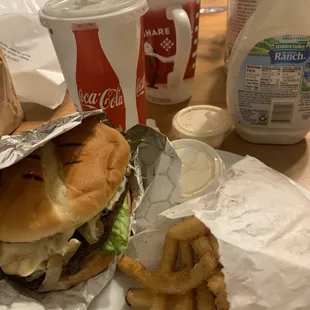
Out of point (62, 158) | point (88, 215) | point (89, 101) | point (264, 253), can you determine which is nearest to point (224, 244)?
point (264, 253)

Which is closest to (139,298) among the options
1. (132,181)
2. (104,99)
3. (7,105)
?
(132,181)

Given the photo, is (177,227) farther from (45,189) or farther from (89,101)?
(89,101)

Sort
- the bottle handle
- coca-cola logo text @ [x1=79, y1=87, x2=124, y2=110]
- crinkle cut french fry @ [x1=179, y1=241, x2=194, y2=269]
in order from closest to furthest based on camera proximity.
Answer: crinkle cut french fry @ [x1=179, y1=241, x2=194, y2=269] → coca-cola logo text @ [x1=79, y1=87, x2=124, y2=110] → the bottle handle

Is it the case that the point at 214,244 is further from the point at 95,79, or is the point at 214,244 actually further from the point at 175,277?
the point at 95,79

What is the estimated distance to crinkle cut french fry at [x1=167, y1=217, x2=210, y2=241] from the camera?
0.76 metres

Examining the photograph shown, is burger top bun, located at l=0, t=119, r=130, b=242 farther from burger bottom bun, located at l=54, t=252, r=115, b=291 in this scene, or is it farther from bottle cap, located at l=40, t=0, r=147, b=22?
bottle cap, located at l=40, t=0, r=147, b=22

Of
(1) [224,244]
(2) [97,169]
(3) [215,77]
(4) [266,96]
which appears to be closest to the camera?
(1) [224,244]

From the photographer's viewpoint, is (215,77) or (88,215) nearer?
(88,215)

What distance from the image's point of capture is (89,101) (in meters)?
0.98

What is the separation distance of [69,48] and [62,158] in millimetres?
251

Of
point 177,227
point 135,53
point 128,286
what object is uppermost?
point 135,53

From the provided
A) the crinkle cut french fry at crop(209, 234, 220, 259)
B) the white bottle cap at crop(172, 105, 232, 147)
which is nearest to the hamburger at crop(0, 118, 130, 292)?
the crinkle cut french fry at crop(209, 234, 220, 259)

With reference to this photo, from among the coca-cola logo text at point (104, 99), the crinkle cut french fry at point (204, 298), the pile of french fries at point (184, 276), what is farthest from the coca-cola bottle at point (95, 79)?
the crinkle cut french fry at point (204, 298)

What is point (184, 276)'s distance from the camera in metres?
0.73
